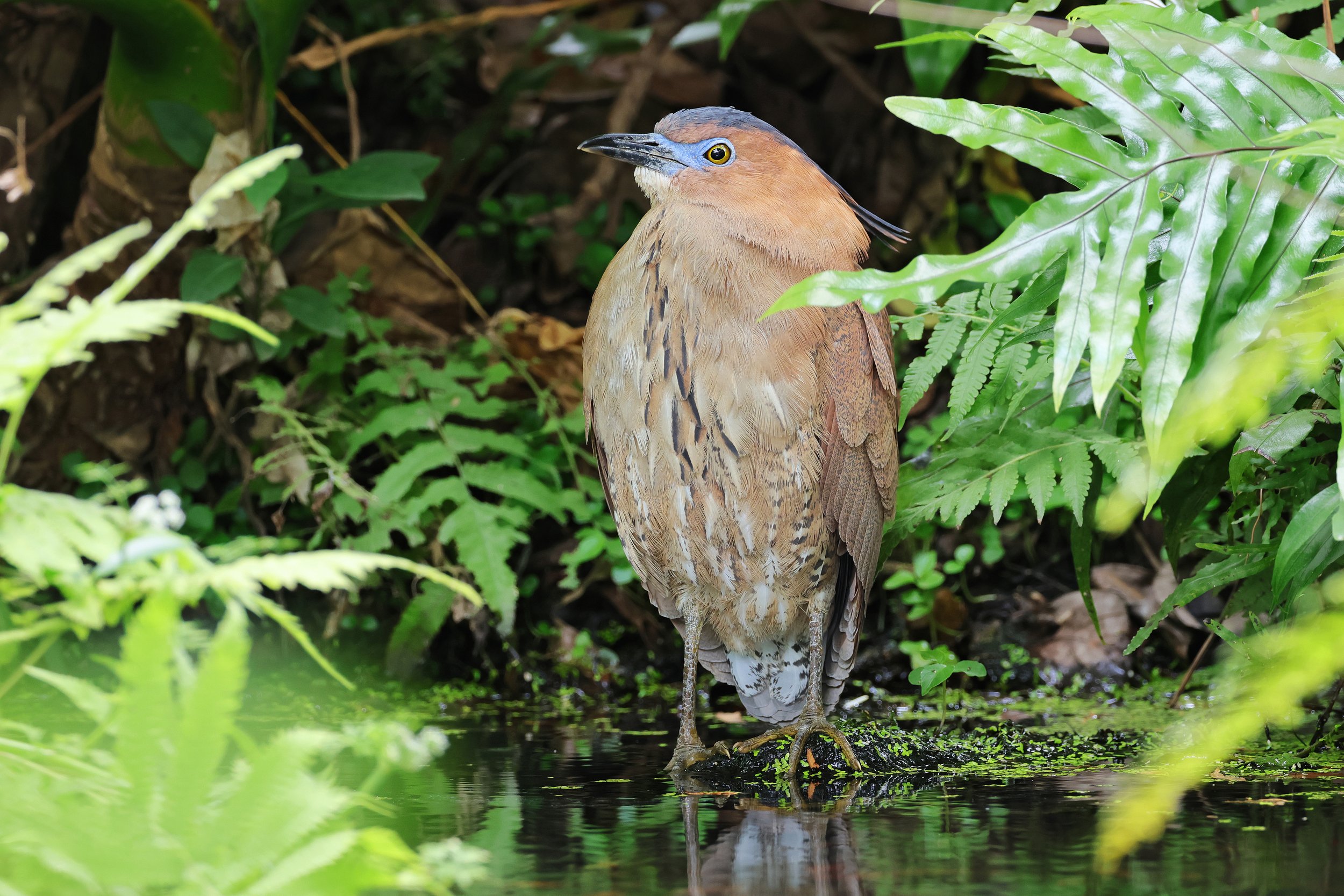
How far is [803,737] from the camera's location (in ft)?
8.29

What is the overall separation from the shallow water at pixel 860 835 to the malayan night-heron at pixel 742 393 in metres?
0.40

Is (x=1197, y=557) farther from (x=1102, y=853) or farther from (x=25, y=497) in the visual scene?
(x=25, y=497)

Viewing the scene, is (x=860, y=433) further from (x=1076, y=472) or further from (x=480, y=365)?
(x=480, y=365)

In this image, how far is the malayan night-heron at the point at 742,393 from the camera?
262cm

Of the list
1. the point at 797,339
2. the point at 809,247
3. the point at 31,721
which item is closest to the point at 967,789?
the point at 797,339

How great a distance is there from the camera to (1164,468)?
163 centimetres

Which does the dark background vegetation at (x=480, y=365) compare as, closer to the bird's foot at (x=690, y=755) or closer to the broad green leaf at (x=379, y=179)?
the broad green leaf at (x=379, y=179)

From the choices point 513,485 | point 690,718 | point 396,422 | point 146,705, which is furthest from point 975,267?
point 396,422

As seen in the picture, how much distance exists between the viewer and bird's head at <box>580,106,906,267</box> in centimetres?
271

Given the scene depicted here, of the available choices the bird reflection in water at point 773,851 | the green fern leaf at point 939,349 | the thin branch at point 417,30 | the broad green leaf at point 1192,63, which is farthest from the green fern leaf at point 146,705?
the thin branch at point 417,30

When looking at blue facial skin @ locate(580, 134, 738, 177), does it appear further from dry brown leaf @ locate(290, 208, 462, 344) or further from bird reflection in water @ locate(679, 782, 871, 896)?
dry brown leaf @ locate(290, 208, 462, 344)

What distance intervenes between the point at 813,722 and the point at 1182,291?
1232 mm

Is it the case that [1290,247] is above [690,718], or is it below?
above

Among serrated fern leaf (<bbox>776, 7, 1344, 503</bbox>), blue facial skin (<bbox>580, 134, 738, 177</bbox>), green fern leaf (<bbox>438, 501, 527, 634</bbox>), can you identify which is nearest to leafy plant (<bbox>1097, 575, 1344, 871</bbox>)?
serrated fern leaf (<bbox>776, 7, 1344, 503</bbox>)
